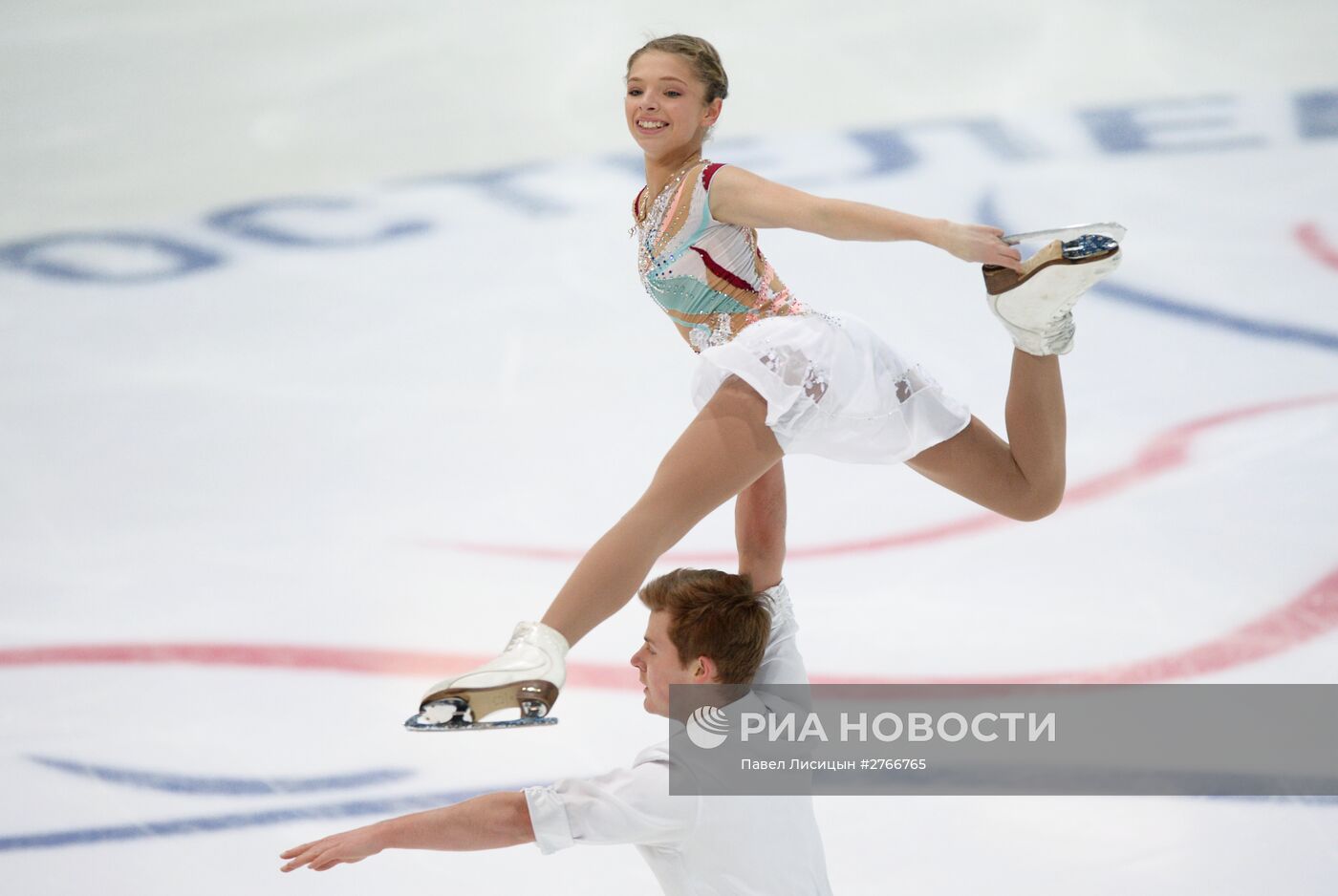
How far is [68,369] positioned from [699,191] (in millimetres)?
3524

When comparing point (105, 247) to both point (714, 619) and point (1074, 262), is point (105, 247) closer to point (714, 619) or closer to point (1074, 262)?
point (714, 619)

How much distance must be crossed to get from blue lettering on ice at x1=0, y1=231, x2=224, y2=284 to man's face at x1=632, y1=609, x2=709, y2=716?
4.31 metres

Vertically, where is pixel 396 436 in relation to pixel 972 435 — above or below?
above

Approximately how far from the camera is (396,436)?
16.9ft

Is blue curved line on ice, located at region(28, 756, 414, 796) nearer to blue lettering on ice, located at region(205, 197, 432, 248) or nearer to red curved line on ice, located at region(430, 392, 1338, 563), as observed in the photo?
red curved line on ice, located at region(430, 392, 1338, 563)

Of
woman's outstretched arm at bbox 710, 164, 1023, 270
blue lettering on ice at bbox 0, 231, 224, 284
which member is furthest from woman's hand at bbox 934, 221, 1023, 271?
blue lettering on ice at bbox 0, 231, 224, 284

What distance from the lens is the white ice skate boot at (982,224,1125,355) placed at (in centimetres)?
267

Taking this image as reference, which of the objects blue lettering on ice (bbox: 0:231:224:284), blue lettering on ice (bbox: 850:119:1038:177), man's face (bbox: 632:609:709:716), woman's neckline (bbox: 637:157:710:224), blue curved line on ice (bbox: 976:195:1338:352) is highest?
blue lettering on ice (bbox: 850:119:1038:177)

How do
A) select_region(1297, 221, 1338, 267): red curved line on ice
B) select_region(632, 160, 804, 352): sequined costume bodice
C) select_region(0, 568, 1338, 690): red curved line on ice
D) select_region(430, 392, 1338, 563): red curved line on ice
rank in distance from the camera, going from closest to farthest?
select_region(632, 160, 804, 352): sequined costume bodice, select_region(0, 568, 1338, 690): red curved line on ice, select_region(430, 392, 1338, 563): red curved line on ice, select_region(1297, 221, 1338, 267): red curved line on ice

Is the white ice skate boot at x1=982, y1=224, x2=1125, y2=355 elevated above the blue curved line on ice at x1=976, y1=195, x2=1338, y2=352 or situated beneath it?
situated beneath

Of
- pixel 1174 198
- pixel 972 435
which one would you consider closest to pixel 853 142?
pixel 1174 198

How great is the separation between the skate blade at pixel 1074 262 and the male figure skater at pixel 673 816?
2.34 ft

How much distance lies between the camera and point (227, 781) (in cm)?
354

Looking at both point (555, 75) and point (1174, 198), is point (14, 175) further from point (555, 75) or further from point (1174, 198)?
point (1174, 198)
